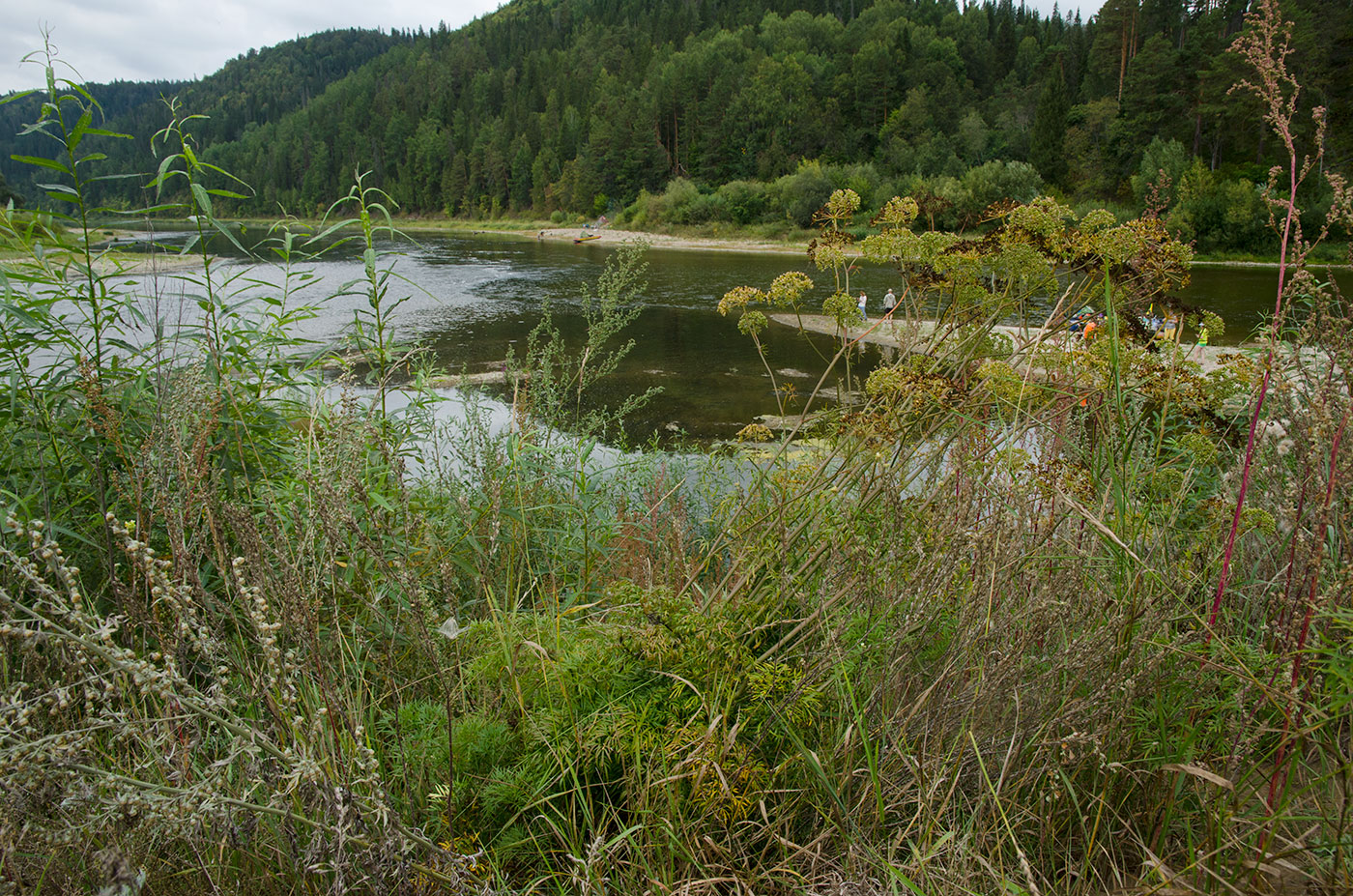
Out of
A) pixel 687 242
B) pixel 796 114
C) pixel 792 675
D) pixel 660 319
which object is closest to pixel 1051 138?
pixel 796 114

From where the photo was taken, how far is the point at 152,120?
14425 cm

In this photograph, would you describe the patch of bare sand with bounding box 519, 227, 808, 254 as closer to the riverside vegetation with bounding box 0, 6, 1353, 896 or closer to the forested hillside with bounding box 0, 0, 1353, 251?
the forested hillside with bounding box 0, 0, 1353, 251

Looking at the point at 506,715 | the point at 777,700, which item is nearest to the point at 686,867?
the point at 777,700

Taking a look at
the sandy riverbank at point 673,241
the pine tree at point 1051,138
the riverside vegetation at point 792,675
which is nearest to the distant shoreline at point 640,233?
the sandy riverbank at point 673,241

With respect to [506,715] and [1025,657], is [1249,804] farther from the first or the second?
[506,715]

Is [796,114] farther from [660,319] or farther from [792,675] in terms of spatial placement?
[792,675]

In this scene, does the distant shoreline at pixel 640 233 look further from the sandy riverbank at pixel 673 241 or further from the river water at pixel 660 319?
the river water at pixel 660 319

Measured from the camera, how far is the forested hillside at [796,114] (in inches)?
1961

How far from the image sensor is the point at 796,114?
85500 mm

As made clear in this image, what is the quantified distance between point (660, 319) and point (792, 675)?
23014 millimetres

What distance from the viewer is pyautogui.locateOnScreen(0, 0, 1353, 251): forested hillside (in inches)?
1961

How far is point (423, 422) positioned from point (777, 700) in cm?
271

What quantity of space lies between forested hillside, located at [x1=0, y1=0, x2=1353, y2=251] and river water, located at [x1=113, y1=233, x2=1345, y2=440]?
6.12m

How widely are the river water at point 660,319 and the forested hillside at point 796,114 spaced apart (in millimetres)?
6125
